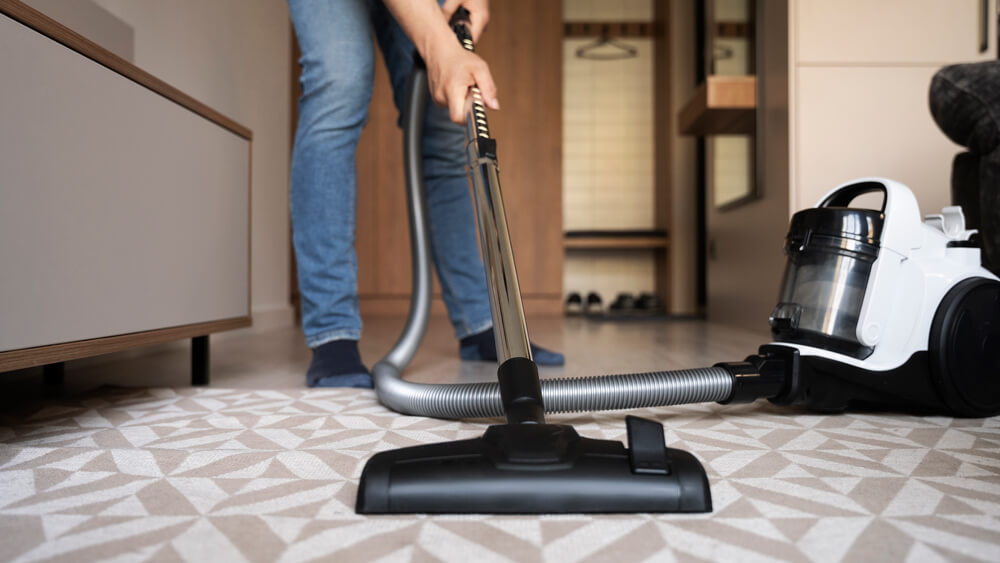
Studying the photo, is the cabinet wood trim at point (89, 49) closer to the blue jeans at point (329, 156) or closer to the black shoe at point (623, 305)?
the blue jeans at point (329, 156)

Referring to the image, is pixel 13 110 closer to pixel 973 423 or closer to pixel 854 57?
pixel 973 423

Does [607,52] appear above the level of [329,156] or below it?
above

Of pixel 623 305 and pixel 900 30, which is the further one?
pixel 623 305

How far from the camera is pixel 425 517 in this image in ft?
1.60

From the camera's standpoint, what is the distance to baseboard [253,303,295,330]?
2434mm

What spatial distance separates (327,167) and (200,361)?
0.41 meters

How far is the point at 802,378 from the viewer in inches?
33.1

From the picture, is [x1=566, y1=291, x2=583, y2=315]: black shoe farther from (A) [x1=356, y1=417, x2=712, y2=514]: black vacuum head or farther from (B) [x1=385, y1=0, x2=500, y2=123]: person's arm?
(A) [x1=356, y1=417, x2=712, y2=514]: black vacuum head

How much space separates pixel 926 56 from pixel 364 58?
5.53 ft

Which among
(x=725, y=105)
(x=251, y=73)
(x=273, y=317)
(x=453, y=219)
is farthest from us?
(x=273, y=317)

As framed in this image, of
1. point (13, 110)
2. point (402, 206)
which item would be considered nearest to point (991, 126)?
point (13, 110)

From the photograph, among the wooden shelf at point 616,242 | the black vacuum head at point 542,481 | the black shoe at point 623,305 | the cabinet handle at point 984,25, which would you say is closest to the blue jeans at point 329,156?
the black vacuum head at point 542,481

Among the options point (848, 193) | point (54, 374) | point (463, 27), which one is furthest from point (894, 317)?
point (54, 374)

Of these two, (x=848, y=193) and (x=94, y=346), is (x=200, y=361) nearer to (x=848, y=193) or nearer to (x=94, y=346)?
(x=94, y=346)
